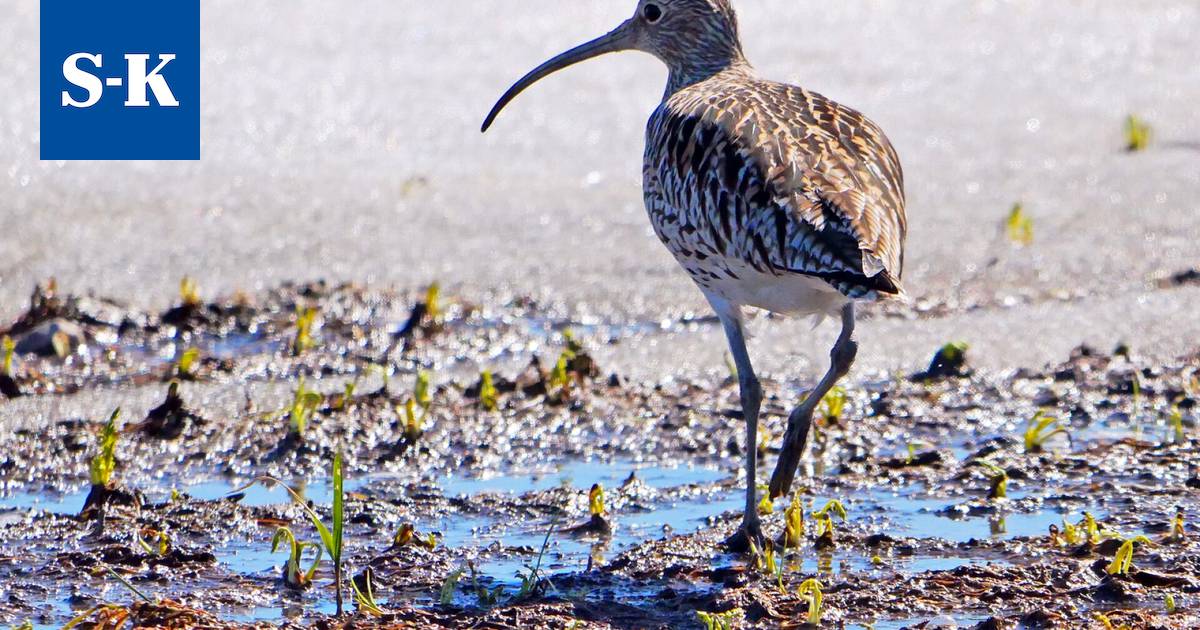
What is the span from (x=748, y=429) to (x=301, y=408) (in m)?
1.62

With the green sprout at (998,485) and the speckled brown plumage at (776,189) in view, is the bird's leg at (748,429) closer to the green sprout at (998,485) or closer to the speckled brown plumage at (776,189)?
the speckled brown plumage at (776,189)

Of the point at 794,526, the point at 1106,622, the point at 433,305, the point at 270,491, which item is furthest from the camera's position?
the point at 433,305

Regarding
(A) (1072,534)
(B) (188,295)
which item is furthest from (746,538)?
(B) (188,295)

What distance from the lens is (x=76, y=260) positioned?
27.9ft

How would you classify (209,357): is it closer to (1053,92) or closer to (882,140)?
(882,140)

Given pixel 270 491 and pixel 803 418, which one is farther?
pixel 270 491

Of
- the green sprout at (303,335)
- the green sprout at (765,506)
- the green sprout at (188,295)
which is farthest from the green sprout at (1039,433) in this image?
the green sprout at (188,295)

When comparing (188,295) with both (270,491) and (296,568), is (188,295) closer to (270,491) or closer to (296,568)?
(270,491)

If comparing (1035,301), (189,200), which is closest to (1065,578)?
(1035,301)

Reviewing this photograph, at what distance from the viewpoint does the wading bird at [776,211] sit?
4816mm

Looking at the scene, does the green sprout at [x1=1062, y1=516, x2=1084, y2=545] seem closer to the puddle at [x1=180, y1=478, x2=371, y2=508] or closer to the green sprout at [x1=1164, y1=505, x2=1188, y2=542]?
the green sprout at [x1=1164, y1=505, x2=1188, y2=542]

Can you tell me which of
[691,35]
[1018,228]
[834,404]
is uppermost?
[691,35]

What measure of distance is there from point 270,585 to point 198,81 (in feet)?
20.6

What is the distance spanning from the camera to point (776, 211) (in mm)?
4930
